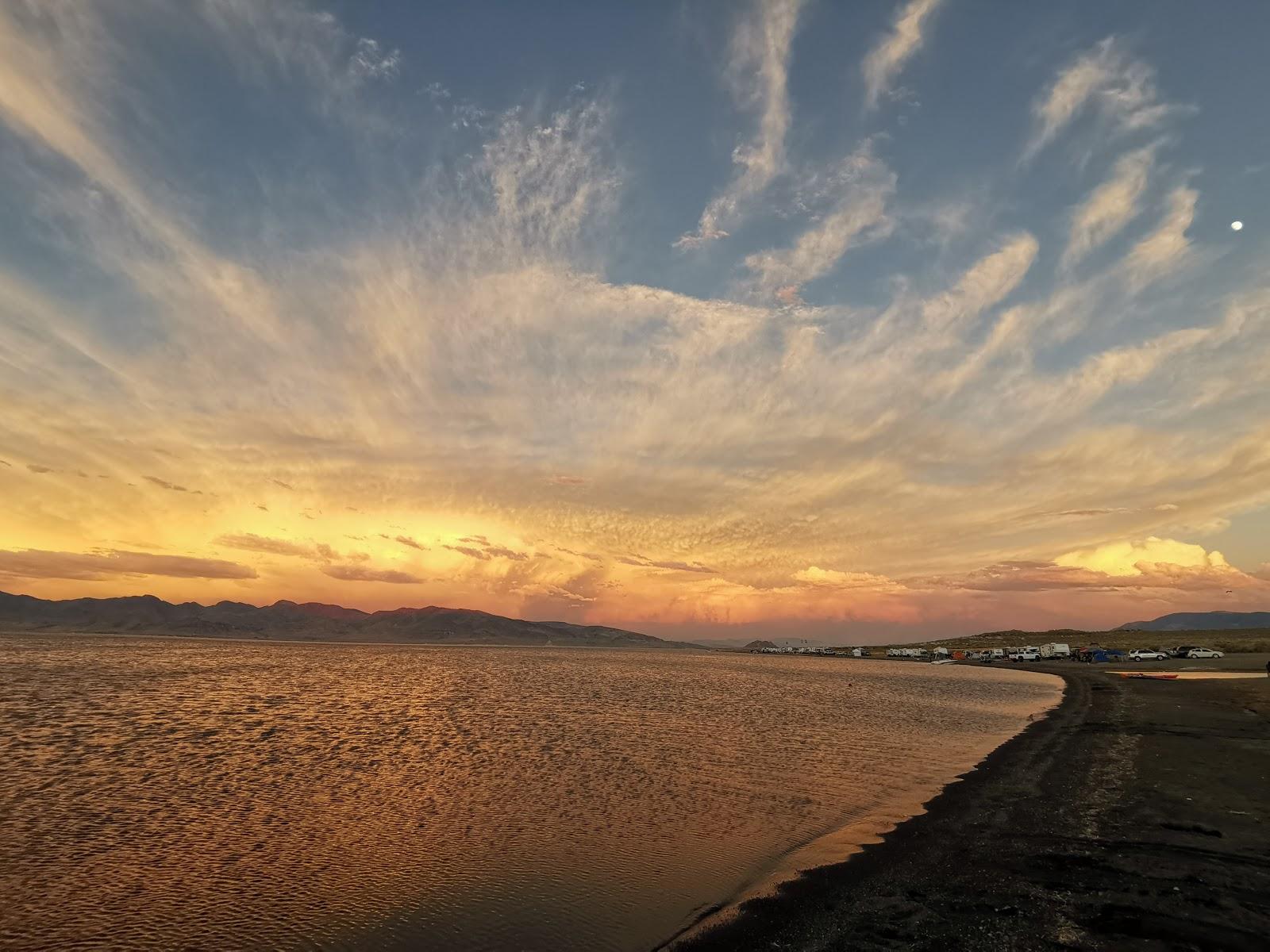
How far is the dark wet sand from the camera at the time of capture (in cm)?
1215

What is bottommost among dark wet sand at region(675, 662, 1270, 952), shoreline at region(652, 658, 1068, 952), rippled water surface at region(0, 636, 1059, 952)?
rippled water surface at region(0, 636, 1059, 952)

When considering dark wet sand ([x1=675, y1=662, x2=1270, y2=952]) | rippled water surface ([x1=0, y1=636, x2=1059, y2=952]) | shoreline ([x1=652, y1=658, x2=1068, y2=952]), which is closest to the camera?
dark wet sand ([x1=675, y1=662, x2=1270, y2=952])

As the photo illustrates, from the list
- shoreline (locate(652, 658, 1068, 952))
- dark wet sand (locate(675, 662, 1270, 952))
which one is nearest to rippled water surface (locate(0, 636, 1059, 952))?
shoreline (locate(652, 658, 1068, 952))

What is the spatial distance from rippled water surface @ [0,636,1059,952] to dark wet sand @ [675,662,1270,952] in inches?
92.5

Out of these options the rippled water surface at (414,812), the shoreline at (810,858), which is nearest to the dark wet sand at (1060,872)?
the shoreline at (810,858)

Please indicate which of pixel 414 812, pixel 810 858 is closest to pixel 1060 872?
pixel 810 858

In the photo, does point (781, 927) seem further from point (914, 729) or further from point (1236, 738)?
point (914, 729)

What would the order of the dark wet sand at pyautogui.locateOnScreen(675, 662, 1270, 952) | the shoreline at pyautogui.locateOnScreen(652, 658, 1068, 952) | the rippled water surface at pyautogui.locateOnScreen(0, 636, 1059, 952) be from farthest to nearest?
the rippled water surface at pyautogui.locateOnScreen(0, 636, 1059, 952), the shoreline at pyautogui.locateOnScreen(652, 658, 1068, 952), the dark wet sand at pyautogui.locateOnScreen(675, 662, 1270, 952)

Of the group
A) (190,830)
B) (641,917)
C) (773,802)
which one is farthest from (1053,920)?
(190,830)

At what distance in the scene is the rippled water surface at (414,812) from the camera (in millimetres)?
14086

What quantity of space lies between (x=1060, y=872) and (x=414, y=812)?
1938cm

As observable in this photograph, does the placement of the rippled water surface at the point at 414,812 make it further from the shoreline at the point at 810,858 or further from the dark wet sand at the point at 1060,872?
the dark wet sand at the point at 1060,872

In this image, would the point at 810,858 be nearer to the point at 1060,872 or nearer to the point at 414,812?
the point at 1060,872

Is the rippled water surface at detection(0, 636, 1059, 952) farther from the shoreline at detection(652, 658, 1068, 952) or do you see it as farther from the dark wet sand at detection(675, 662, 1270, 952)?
the dark wet sand at detection(675, 662, 1270, 952)
